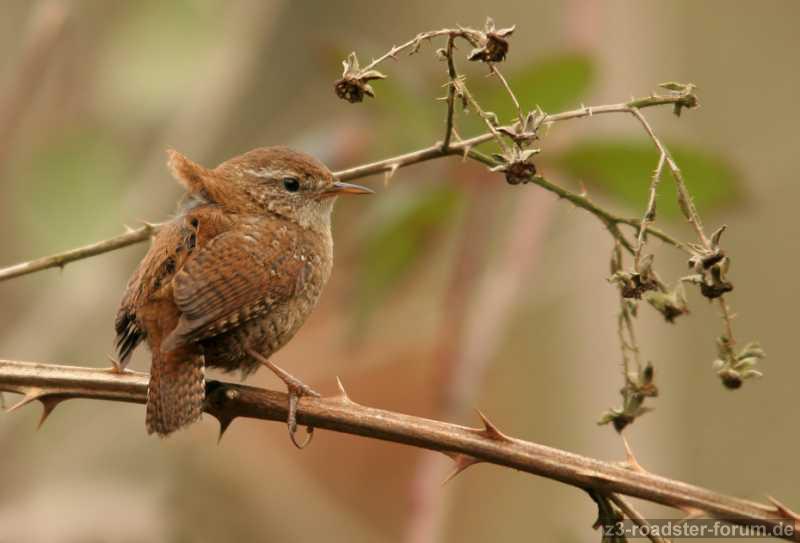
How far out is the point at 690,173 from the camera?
3.50m

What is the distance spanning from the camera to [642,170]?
3.55m

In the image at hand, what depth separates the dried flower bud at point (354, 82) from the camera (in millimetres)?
2412

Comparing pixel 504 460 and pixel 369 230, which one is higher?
pixel 369 230

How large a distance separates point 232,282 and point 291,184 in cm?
84

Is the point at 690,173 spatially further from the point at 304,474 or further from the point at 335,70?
the point at 304,474

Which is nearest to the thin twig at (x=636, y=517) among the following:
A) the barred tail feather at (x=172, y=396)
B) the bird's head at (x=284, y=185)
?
the barred tail feather at (x=172, y=396)

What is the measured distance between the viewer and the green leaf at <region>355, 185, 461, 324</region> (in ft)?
11.9

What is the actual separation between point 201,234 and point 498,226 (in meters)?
4.34

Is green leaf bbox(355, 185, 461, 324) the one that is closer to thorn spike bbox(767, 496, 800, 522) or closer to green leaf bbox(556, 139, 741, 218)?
green leaf bbox(556, 139, 741, 218)

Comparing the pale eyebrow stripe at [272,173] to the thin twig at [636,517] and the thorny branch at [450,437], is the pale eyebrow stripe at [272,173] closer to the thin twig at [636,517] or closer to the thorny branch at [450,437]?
the thorny branch at [450,437]

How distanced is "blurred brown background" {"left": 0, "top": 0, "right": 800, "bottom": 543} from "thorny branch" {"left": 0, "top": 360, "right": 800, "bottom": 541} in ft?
1.35

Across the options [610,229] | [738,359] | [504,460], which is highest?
[610,229]

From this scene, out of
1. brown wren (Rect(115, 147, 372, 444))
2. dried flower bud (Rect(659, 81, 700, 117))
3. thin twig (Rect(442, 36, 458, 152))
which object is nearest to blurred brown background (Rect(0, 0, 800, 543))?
Result: brown wren (Rect(115, 147, 372, 444))

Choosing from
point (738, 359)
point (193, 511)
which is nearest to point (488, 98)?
point (738, 359)
